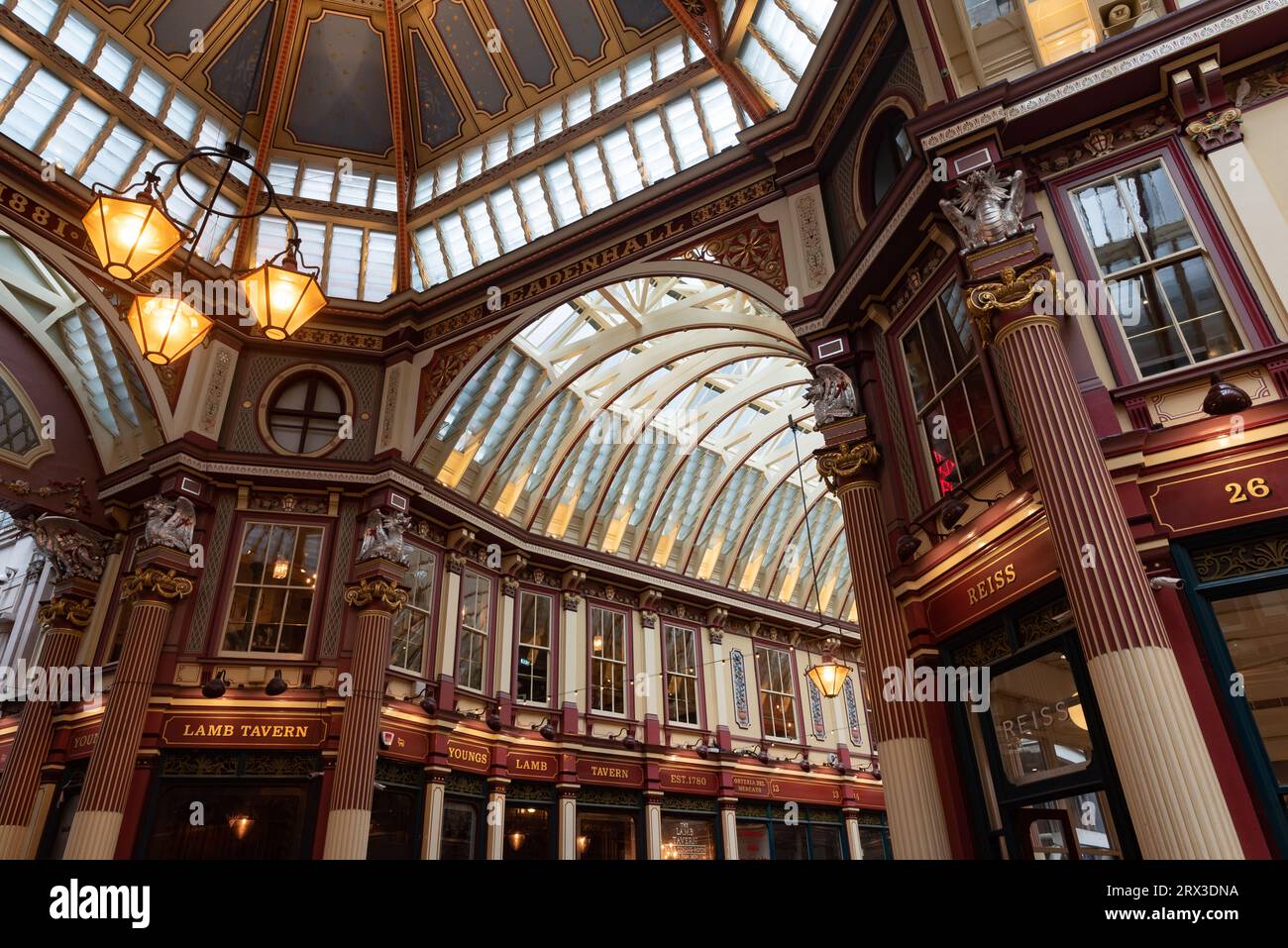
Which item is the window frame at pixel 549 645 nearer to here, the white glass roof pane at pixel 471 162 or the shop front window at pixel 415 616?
the shop front window at pixel 415 616

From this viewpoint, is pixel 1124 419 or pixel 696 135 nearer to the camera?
pixel 1124 419

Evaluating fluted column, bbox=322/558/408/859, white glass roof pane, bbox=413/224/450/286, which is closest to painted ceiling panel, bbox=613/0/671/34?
white glass roof pane, bbox=413/224/450/286

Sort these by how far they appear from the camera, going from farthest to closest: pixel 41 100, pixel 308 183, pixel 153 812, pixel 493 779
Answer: pixel 308 183 < pixel 493 779 < pixel 41 100 < pixel 153 812

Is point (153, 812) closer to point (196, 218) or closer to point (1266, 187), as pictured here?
point (196, 218)

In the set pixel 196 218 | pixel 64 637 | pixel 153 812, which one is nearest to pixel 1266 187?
pixel 153 812

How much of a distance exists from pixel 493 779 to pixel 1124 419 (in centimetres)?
1239

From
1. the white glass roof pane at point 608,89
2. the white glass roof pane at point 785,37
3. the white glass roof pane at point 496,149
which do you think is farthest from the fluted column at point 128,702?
the white glass roof pane at point 785,37

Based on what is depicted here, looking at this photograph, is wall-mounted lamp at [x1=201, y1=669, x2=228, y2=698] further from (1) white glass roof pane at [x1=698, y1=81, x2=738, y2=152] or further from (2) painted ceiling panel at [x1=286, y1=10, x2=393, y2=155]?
(1) white glass roof pane at [x1=698, y1=81, x2=738, y2=152]

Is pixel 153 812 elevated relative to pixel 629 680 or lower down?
lower down

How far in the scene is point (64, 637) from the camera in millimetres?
14172

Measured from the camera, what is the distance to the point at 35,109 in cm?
1300

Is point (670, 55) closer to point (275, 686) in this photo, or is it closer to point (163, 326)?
point (163, 326)

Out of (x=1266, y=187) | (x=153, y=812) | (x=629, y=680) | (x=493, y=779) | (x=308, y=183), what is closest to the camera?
(x=1266, y=187)
